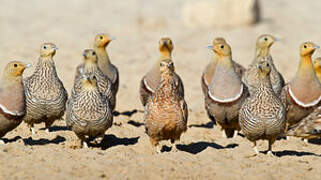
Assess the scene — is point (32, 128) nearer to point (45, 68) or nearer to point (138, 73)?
point (45, 68)

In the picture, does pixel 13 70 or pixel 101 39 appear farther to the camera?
pixel 101 39

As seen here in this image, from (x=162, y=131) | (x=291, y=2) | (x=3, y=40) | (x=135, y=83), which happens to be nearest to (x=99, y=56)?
(x=135, y=83)

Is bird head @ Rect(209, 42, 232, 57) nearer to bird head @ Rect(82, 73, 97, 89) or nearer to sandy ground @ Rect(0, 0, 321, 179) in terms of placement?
sandy ground @ Rect(0, 0, 321, 179)

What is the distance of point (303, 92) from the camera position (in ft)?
35.8

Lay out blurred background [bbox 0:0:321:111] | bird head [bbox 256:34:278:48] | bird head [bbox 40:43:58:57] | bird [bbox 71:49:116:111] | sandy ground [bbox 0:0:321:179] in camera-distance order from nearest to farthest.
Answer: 1. sandy ground [bbox 0:0:321:179]
2. bird head [bbox 40:43:58:57]
3. bird [bbox 71:49:116:111]
4. bird head [bbox 256:34:278:48]
5. blurred background [bbox 0:0:321:111]

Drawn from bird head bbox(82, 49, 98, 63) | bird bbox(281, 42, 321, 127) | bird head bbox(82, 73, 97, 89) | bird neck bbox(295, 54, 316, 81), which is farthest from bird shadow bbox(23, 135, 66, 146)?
bird neck bbox(295, 54, 316, 81)

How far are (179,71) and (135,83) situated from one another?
1.57 metres

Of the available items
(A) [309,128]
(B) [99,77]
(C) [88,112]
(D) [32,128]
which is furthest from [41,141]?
(A) [309,128]

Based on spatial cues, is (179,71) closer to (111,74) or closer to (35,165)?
(111,74)

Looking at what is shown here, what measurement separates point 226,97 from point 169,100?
177 cm

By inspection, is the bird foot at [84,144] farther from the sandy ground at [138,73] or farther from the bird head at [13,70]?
the bird head at [13,70]

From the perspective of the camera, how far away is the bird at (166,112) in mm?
8906

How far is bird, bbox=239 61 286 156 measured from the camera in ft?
28.8

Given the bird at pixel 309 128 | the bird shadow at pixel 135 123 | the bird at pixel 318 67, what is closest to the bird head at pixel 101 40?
the bird shadow at pixel 135 123
